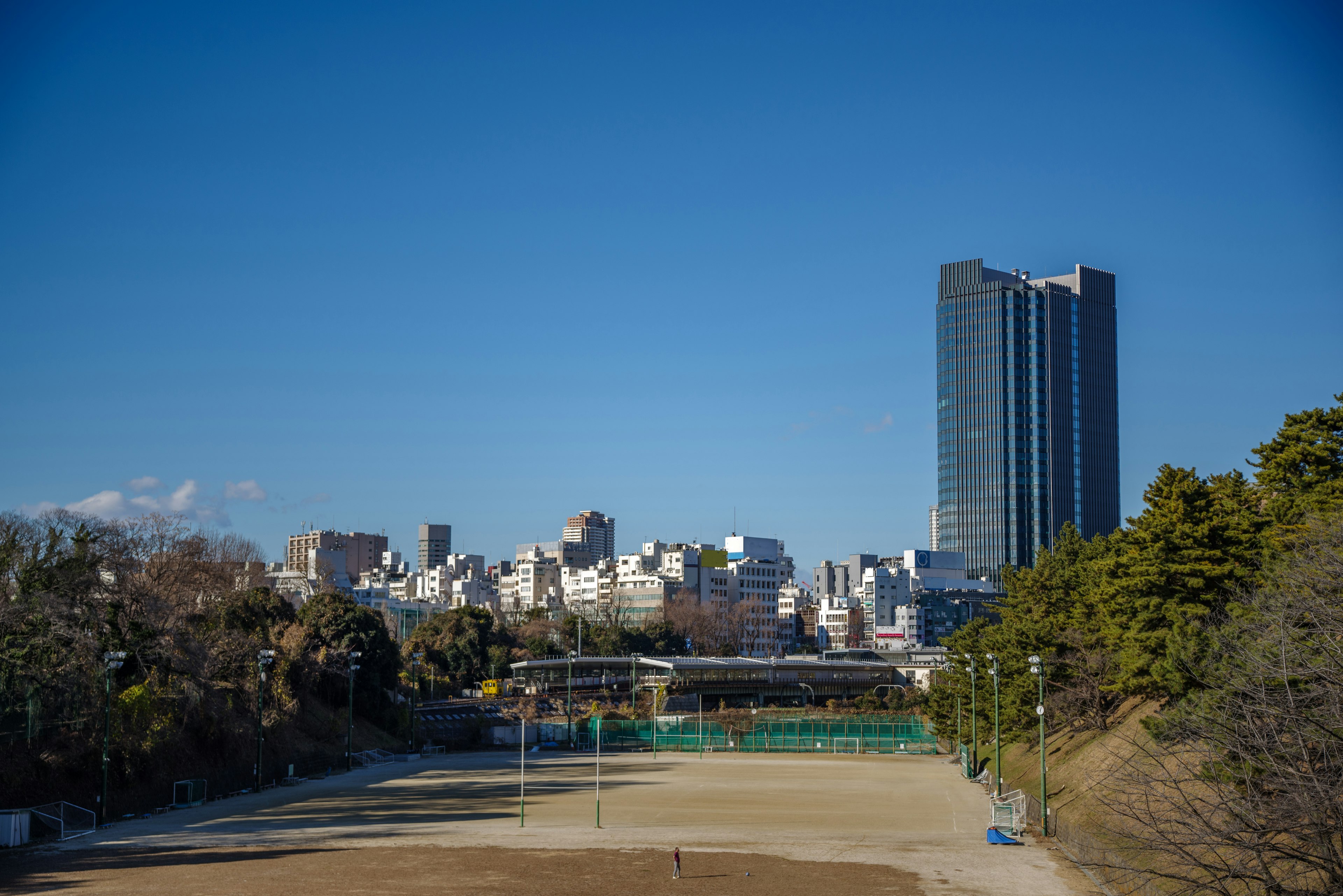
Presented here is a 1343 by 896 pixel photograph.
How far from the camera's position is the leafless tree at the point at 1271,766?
17875 mm

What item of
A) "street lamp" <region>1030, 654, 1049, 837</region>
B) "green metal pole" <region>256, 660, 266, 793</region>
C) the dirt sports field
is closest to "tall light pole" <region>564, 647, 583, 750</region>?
the dirt sports field

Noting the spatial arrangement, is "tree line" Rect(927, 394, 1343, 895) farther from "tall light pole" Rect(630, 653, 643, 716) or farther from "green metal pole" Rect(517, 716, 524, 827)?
"tall light pole" Rect(630, 653, 643, 716)

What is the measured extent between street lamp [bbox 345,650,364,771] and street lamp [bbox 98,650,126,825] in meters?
18.5

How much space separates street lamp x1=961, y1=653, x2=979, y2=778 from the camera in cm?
6769

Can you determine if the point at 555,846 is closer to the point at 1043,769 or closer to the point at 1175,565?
the point at 1043,769

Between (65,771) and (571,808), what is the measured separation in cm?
2174

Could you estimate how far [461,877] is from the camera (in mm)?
34562

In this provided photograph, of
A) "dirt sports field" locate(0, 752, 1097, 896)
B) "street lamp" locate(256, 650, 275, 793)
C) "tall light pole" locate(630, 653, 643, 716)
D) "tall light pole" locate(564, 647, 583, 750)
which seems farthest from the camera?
"tall light pole" locate(630, 653, 643, 716)

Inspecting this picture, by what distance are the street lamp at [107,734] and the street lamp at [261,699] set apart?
8617 millimetres

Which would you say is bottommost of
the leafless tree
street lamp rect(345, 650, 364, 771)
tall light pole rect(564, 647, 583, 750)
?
tall light pole rect(564, 647, 583, 750)

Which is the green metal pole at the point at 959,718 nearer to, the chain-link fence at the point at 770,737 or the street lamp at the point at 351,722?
the chain-link fence at the point at 770,737

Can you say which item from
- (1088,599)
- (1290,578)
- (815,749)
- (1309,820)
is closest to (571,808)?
(1088,599)

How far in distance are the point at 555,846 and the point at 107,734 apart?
1891 centimetres

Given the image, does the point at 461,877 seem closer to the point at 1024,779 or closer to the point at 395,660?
the point at 1024,779
